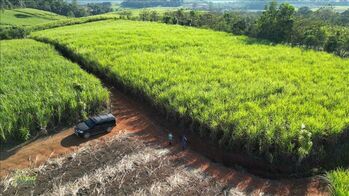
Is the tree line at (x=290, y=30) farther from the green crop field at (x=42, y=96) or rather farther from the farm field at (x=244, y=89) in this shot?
the green crop field at (x=42, y=96)

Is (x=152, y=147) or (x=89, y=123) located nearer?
(x=152, y=147)

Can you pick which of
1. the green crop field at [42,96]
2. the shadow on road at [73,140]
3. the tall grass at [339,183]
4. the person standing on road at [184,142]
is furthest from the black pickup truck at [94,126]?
the tall grass at [339,183]

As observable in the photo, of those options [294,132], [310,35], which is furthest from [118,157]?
[310,35]

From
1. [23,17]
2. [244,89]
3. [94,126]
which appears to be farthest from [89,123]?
[23,17]

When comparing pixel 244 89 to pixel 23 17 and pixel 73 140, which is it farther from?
pixel 23 17

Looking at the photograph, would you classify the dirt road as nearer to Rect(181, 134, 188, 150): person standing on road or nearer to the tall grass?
Rect(181, 134, 188, 150): person standing on road

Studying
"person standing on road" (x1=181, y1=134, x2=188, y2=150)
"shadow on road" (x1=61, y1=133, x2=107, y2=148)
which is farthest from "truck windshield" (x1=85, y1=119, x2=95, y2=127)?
"person standing on road" (x1=181, y1=134, x2=188, y2=150)
